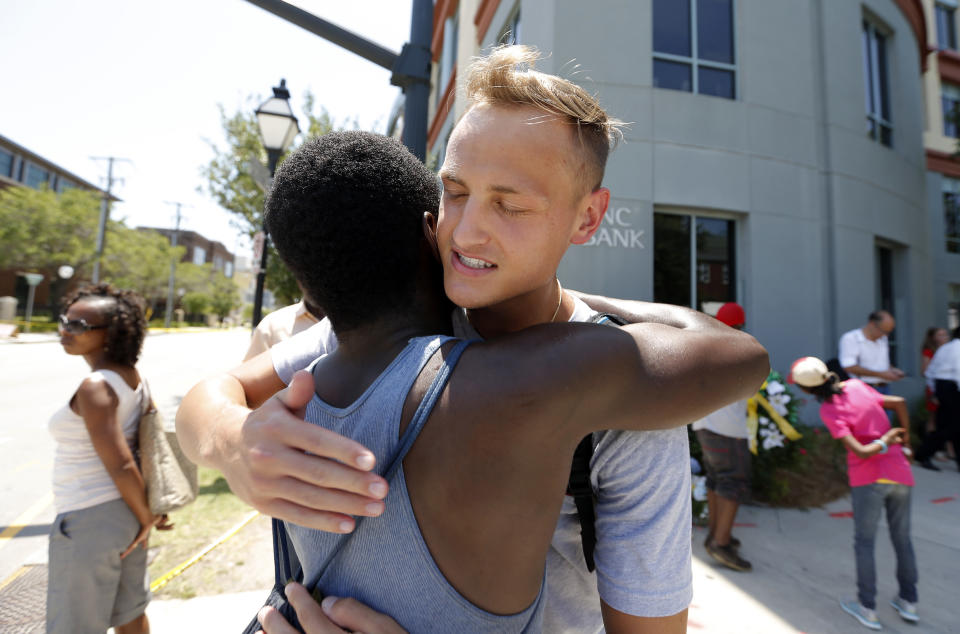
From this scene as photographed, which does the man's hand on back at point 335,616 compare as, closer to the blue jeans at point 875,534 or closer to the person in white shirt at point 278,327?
the person in white shirt at point 278,327

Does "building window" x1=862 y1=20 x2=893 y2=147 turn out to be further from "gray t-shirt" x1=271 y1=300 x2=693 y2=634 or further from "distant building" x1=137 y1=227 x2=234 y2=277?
"distant building" x1=137 y1=227 x2=234 y2=277

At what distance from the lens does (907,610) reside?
376cm

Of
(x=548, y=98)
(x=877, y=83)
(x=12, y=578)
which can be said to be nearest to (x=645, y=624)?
(x=548, y=98)

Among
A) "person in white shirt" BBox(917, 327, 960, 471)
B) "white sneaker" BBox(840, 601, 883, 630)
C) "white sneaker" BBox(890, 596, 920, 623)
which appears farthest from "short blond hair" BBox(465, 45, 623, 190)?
"person in white shirt" BBox(917, 327, 960, 471)

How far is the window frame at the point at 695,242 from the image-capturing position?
7188 mm

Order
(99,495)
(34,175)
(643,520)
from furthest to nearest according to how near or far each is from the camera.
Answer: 1. (34,175)
2. (99,495)
3. (643,520)

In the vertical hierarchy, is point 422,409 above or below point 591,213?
below

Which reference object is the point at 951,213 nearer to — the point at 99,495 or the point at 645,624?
the point at 645,624

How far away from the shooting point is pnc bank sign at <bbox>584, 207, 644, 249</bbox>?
21.3 ft

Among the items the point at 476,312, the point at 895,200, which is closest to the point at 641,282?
the point at 476,312

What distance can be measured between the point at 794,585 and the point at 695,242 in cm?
467

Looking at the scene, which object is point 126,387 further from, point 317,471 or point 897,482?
point 897,482

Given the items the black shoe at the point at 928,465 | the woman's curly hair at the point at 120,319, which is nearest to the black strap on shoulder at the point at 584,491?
the woman's curly hair at the point at 120,319

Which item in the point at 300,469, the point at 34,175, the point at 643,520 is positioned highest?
the point at 34,175
